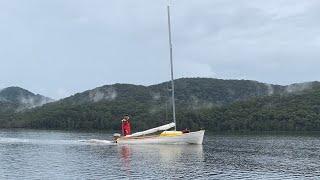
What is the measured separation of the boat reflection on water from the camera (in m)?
52.4

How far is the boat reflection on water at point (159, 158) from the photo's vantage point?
52.4 meters

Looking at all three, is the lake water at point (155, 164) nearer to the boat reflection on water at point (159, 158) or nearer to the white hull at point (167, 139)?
the boat reflection on water at point (159, 158)

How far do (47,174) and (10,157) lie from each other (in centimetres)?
1812

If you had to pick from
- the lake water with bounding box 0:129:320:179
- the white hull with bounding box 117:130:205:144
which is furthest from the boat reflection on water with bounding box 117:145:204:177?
the white hull with bounding box 117:130:205:144

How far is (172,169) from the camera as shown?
52406 mm

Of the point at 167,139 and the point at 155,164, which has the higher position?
the point at 167,139

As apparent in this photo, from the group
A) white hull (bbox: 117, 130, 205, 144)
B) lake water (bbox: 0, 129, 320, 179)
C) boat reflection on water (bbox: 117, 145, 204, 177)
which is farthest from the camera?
white hull (bbox: 117, 130, 205, 144)

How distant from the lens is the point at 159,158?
206ft

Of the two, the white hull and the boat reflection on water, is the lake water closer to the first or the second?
the boat reflection on water

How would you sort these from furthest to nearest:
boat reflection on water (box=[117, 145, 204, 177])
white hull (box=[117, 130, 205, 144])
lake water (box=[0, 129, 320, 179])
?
white hull (box=[117, 130, 205, 144]) < boat reflection on water (box=[117, 145, 204, 177]) < lake water (box=[0, 129, 320, 179])

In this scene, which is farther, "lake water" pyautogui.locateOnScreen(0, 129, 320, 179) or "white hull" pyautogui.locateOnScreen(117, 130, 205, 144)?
"white hull" pyautogui.locateOnScreen(117, 130, 205, 144)

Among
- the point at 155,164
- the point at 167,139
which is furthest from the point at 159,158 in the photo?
the point at 167,139

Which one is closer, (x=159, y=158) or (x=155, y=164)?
(x=155, y=164)

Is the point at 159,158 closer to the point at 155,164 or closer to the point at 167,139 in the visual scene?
the point at 155,164
